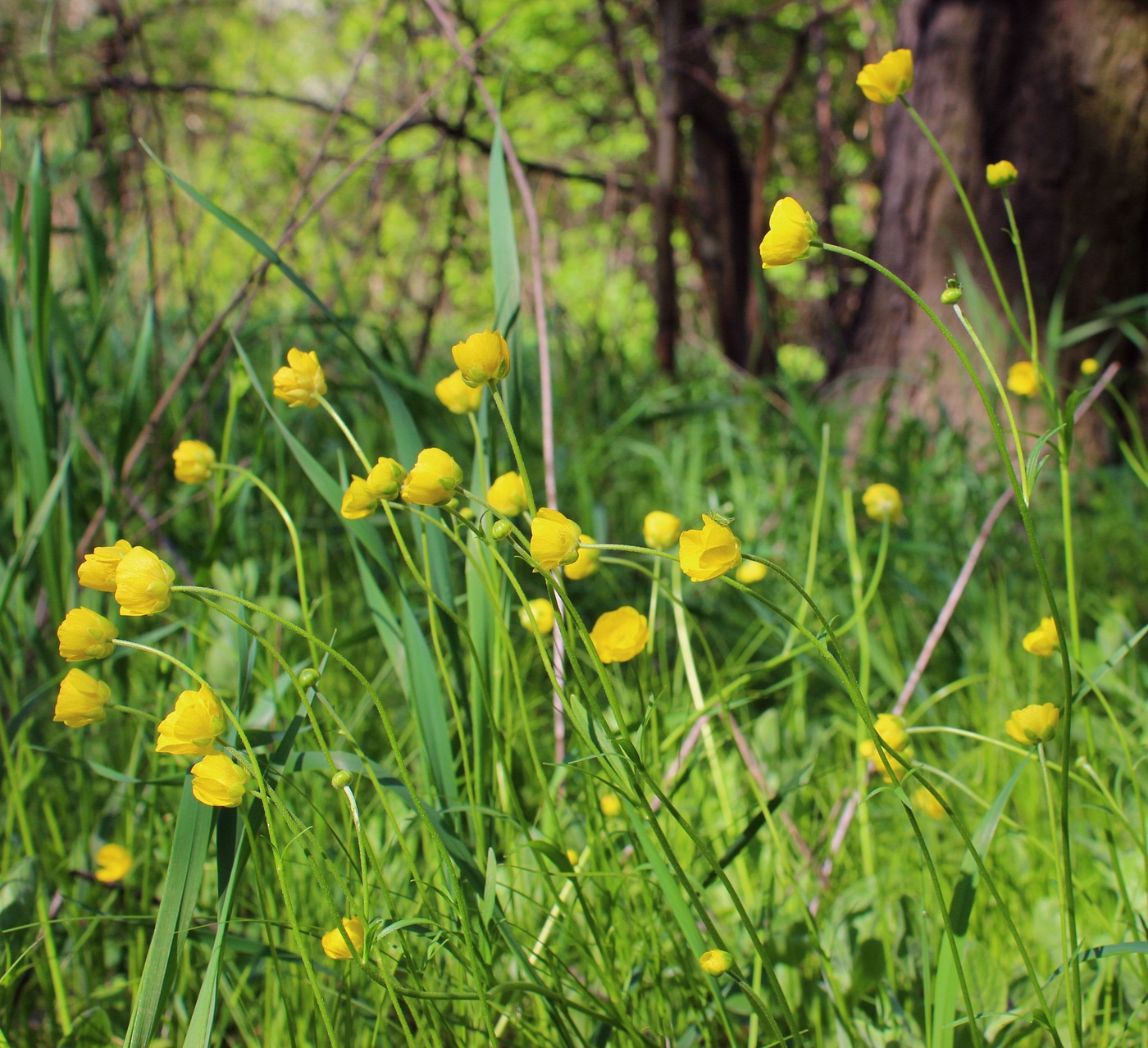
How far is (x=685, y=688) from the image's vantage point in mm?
1205

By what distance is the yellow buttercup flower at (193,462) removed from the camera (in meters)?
0.74

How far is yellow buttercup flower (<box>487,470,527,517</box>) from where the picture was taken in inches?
24.6

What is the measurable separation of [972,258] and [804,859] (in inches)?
70.0

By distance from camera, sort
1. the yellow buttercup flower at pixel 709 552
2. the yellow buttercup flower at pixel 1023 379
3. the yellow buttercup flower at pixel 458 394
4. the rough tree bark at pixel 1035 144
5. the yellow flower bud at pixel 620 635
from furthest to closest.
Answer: the rough tree bark at pixel 1035 144
the yellow buttercup flower at pixel 1023 379
the yellow buttercup flower at pixel 458 394
the yellow flower bud at pixel 620 635
the yellow buttercup flower at pixel 709 552

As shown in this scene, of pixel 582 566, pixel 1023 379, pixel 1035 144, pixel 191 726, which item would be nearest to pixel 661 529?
pixel 582 566

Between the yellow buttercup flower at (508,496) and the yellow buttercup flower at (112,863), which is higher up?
the yellow buttercup flower at (508,496)

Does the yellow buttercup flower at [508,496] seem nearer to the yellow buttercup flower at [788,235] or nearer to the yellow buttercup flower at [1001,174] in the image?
the yellow buttercup flower at [788,235]

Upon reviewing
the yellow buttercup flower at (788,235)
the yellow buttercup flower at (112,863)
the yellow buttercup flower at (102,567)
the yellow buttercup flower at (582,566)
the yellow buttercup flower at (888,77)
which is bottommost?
the yellow buttercup flower at (112,863)

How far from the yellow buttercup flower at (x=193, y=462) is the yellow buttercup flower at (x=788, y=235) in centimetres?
48

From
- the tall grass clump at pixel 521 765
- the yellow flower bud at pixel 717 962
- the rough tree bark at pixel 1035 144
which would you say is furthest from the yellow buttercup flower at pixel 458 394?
the rough tree bark at pixel 1035 144

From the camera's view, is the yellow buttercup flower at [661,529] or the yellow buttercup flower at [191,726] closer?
the yellow buttercup flower at [191,726]

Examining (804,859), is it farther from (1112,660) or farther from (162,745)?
(162,745)

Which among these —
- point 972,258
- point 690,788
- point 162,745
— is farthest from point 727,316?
Answer: point 162,745

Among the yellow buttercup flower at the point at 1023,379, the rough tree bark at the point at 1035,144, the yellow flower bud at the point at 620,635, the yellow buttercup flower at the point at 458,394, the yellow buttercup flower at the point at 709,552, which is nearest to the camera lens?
the yellow buttercup flower at the point at 709,552
